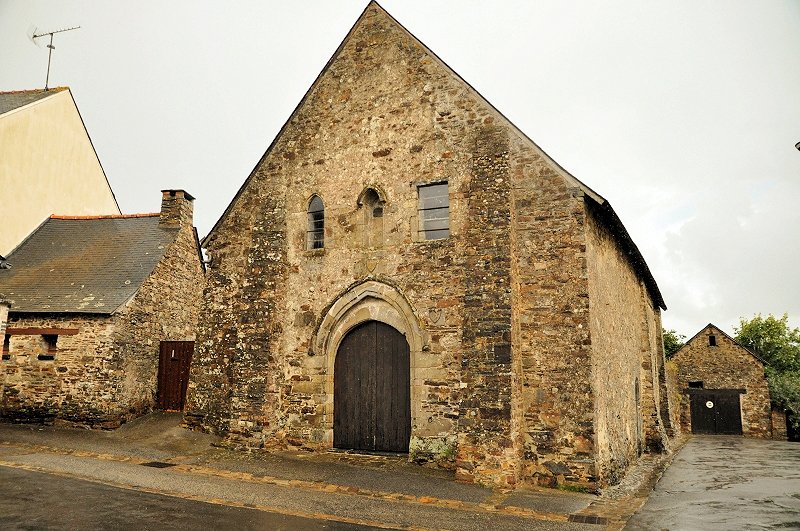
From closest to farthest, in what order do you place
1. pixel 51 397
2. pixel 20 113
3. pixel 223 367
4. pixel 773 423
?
1. pixel 223 367
2. pixel 51 397
3. pixel 20 113
4. pixel 773 423

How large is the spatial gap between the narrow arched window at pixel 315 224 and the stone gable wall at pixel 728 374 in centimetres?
2376

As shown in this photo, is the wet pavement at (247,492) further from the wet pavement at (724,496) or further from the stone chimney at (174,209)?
the stone chimney at (174,209)

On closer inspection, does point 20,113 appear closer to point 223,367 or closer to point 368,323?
point 223,367

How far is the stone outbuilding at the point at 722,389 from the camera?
26.9 metres

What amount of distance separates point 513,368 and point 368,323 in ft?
10.9

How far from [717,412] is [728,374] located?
1.98 metres

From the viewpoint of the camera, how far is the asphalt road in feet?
21.0

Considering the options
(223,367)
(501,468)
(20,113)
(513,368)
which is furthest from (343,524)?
(20,113)

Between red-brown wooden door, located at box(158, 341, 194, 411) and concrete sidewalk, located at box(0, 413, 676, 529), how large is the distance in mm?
3869

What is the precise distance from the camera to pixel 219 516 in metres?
6.89

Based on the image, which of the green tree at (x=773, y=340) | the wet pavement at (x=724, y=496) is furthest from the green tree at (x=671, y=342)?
the wet pavement at (x=724, y=496)

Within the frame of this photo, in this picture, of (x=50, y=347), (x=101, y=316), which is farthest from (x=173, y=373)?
(x=50, y=347)

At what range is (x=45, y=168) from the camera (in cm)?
2080

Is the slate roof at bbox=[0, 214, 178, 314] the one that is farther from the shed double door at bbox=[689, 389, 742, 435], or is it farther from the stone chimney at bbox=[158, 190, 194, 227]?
the shed double door at bbox=[689, 389, 742, 435]
